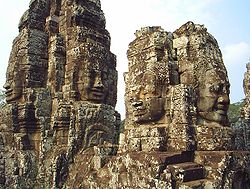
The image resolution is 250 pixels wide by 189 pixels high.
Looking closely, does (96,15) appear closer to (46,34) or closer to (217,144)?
(46,34)

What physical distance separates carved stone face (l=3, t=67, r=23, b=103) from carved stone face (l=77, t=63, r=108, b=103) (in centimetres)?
246

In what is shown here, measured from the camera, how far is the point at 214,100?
6.22 metres

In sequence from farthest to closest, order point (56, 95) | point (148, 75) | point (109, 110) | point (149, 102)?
point (56, 95), point (109, 110), point (148, 75), point (149, 102)

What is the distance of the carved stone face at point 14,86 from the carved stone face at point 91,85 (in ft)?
8.09

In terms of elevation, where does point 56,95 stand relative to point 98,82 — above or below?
below

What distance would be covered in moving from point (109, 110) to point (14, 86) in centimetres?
370

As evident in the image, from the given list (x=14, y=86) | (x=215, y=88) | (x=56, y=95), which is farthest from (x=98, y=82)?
(x=215, y=88)

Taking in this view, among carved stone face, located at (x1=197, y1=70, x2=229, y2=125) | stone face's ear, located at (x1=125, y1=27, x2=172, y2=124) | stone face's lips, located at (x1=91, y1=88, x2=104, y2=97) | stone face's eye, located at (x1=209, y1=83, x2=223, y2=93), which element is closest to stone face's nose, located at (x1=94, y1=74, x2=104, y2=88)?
stone face's lips, located at (x1=91, y1=88, x2=104, y2=97)

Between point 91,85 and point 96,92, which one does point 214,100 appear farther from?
point 91,85

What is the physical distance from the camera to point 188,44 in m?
6.68

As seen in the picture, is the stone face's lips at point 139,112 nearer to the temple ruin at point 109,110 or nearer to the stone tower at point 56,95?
the temple ruin at point 109,110

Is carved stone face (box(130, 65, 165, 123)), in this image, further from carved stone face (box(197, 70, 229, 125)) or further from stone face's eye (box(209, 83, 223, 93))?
stone face's eye (box(209, 83, 223, 93))

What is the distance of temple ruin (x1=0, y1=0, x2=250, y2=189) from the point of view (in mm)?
5680

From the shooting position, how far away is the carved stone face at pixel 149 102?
6.31 m
